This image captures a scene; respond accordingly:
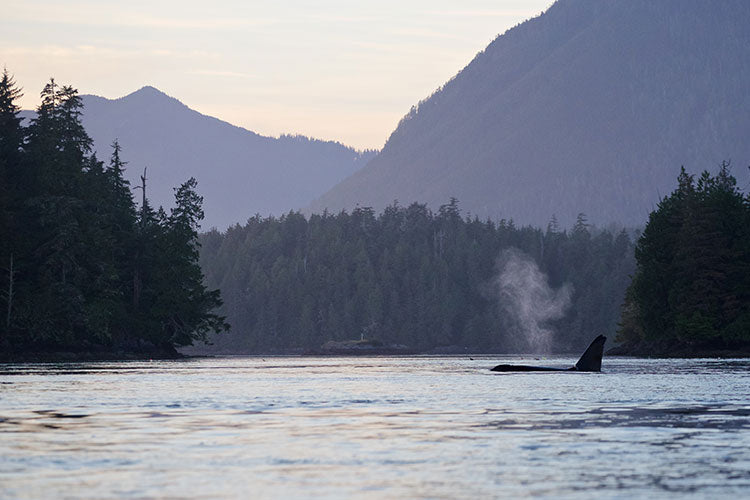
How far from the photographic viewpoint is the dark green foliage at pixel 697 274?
13462 centimetres

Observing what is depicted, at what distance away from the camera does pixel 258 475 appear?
22125 mm

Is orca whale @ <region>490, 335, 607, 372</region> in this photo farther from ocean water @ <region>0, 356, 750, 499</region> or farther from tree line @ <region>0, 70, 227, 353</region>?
tree line @ <region>0, 70, 227, 353</region>

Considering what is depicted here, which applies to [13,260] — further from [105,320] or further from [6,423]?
[6,423]

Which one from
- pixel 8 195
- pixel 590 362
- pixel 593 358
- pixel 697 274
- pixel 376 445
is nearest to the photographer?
pixel 376 445

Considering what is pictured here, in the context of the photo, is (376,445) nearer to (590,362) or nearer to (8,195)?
(590,362)

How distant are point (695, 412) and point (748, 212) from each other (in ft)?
365

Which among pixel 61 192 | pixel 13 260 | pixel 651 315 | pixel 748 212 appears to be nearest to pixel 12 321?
pixel 13 260

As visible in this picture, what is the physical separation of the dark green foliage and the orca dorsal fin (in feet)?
194

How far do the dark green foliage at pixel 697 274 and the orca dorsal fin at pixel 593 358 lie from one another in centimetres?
5903

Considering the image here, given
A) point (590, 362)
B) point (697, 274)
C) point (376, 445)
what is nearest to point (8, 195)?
point (590, 362)

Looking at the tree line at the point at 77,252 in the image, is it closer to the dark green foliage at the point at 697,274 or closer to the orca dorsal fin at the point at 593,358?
the dark green foliage at the point at 697,274

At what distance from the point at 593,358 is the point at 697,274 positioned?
217 ft

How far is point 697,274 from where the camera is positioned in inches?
5477

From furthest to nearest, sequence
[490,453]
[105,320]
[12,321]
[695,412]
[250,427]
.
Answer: [105,320] < [12,321] < [695,412] < [250,427] < [490,453]
